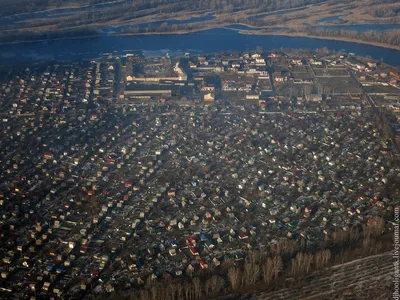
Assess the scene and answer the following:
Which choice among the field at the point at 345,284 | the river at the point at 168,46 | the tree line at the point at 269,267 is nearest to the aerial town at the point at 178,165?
the tree line at the point at 269,267

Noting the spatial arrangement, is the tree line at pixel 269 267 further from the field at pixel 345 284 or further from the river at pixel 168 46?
the river at pixel 168 46

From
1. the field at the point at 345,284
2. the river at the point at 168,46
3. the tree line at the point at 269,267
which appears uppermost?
the river at the point at 168,46

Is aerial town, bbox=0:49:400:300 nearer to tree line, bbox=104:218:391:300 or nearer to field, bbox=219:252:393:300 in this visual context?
tree line, bbox=104:218:391:300

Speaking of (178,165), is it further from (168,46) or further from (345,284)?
(168,46)

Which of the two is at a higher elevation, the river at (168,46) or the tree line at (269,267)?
the river at (168,46)

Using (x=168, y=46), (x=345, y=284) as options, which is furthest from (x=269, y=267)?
(x=168, y=46)

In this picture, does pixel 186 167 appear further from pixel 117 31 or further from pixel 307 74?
pixel 117 31

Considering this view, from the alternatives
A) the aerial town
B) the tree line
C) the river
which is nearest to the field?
the tree line
